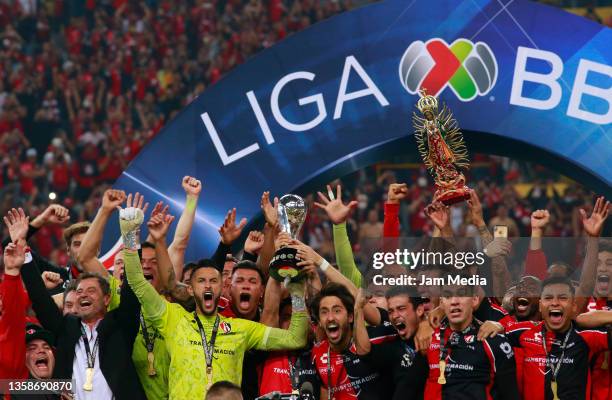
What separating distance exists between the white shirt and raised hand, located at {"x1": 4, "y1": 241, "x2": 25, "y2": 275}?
2.06ft

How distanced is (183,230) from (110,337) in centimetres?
123

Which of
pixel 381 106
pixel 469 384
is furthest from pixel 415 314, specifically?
pixel 381 106

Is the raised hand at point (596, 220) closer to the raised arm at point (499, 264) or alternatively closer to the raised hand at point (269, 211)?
the raised arm at point (499, 264)

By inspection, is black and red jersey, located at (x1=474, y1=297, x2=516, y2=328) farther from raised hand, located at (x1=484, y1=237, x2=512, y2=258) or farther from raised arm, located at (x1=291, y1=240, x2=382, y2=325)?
raised arm, located at (x1=291, y1=240, x2=382, y2=325)

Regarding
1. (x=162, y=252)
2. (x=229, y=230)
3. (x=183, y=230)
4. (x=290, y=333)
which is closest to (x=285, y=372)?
(x=290, y=333)

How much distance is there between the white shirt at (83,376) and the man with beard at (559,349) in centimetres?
267

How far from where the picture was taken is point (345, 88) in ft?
34.3

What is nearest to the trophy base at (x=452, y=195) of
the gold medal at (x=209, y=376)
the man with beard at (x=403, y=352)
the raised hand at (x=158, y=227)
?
the man with beard at (x=403, y=352)

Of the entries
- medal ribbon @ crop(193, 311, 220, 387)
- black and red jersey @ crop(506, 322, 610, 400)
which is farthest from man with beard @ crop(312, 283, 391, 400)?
black and red jersey @ crop(506, 322, 610, 400)

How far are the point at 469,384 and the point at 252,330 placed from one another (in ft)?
4.71

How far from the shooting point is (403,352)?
339 inches

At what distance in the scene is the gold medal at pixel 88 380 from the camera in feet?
29.0

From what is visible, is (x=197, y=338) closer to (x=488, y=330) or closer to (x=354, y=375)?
(x=354, y=375)

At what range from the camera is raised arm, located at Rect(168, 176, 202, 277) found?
32.3 feet
